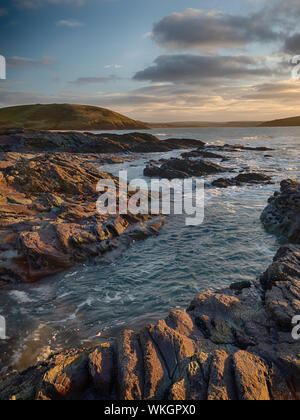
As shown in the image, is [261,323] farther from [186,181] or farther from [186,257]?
[186,181]

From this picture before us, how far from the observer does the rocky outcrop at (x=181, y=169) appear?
29.0 meters

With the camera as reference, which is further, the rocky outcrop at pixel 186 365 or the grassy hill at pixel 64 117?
the grassy hill at pixel 64 117

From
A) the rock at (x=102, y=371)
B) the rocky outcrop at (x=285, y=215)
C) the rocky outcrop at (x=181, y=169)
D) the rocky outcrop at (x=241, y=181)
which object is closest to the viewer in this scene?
the rock at (x=102, y=371)

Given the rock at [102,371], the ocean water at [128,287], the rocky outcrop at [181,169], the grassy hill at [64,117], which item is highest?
the grassy hill at [64,117]

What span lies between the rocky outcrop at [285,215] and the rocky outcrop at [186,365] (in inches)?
289

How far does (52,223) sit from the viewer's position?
10859mm

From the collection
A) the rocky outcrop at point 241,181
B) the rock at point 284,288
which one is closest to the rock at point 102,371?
the rock at point 284,288

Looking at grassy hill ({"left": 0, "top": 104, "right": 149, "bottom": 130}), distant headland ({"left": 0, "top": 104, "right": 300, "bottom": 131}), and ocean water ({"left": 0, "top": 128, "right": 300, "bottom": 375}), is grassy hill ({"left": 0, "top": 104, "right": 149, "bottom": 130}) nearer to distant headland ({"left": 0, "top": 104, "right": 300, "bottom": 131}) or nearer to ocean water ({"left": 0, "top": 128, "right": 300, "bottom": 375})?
distant headland ({"left": 0, "top": 104, "right": 300, "bottom": 131})

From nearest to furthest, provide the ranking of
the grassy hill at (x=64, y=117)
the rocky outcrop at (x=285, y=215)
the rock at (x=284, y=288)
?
A: 1. the rock at (x=284, y=288)
2. the rocky outcrop at (x=285, y=215)
3. the grassy hill at (x=64, y=117)

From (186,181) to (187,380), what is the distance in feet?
78.3

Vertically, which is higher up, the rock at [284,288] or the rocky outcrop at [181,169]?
the rocky outcrop at [181,169]

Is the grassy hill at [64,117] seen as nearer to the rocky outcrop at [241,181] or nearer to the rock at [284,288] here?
the rocky outcrop at [241,181]

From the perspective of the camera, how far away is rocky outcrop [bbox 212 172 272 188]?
2433 centimetres

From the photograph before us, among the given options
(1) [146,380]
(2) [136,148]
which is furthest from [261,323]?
(2) [136,148]
